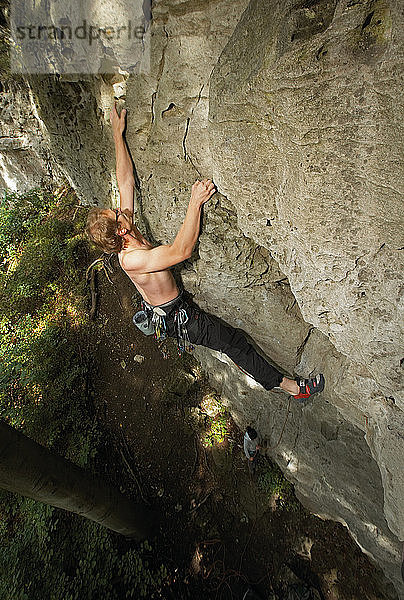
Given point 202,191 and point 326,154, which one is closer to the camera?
point 326,154

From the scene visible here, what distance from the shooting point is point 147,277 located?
3.27 m

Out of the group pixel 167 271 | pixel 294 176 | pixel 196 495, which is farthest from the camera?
pixel 196 495

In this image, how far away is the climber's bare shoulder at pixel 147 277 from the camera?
3088mm

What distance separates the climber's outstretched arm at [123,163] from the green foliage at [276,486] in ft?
14.4

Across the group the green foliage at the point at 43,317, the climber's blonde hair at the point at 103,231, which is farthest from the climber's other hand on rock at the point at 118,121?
the green foliage at the point at 43,317

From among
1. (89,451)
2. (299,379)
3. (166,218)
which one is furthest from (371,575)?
(166,218)

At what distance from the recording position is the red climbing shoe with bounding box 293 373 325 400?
3.55m

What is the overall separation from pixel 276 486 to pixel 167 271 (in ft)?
12.8

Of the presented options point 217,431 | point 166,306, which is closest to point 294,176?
point 166,306

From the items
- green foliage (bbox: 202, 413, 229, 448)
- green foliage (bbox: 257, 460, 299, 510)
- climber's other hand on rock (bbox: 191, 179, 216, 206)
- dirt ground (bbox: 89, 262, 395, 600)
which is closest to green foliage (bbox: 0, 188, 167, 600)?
dirt ground (bbox: 89, 262, 395, 600)

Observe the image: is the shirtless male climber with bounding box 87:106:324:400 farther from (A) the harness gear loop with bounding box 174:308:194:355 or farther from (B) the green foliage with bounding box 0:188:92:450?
(B) the green foliage with bounding box 0:188:92:450

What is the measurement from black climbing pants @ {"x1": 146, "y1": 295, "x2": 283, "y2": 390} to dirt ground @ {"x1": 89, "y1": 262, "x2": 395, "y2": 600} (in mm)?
2182

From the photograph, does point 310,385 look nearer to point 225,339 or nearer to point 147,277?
point 225,339

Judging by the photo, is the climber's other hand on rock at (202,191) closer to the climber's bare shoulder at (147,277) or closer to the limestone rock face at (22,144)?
the climber's bare shoulder at (147,277)
